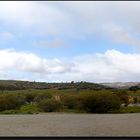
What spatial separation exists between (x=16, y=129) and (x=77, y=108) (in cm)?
2109

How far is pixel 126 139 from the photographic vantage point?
1434 cm

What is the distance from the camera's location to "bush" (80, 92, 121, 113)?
127 feet

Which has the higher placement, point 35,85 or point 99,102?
point 35,85

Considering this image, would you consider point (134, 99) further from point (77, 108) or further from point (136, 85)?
point (136, 85)

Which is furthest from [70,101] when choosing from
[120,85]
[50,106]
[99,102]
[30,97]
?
A: [120,85]

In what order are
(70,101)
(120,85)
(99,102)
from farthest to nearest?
1. (120,85)
2. (70,101)
3. (99,102)

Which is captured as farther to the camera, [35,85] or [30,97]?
[35,85]

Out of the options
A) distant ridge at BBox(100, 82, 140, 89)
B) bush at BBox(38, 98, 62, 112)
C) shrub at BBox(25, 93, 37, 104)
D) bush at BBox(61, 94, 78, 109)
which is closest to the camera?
bush at BBox(38, 98, 62, 112)

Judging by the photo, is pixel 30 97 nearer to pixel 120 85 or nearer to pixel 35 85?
pixel 120 85

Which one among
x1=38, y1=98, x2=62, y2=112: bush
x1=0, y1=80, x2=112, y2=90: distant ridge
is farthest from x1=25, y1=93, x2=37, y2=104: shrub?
x1=0, y1=80, x2=112, y2=90: distant ridge

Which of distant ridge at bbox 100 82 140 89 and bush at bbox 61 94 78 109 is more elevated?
distant ridge at bbox 100 82 140 89

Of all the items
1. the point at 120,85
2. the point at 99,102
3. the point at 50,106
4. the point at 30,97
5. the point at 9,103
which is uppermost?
the point at 120,85

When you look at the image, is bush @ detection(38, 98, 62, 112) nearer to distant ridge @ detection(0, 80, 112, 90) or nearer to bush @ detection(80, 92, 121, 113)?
bush @ detection(80, 92, 121, 113)

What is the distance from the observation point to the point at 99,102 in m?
38.7
